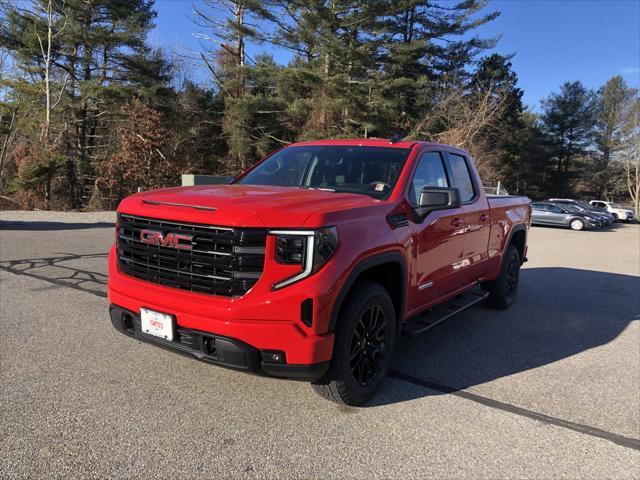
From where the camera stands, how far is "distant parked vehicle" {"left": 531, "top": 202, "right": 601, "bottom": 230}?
2527 cm

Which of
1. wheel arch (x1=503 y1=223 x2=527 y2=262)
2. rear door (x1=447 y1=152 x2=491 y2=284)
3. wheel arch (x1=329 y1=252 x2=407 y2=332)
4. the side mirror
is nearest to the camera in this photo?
wheel arch (x1=329 y1=252 x2=407 y2=332)

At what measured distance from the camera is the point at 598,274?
1009cm

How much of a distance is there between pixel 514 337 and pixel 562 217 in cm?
2345

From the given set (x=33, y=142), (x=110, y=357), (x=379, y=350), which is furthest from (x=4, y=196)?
(x=379, y=350)

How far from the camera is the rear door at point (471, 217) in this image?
4895 mm

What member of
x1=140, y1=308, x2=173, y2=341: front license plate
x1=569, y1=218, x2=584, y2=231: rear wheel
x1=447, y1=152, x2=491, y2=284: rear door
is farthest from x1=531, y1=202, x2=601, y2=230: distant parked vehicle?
x1=140, y1=308, x2=173, y2=341: front license plate

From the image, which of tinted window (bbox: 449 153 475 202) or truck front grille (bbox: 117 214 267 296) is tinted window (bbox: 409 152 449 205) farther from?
truck front grille (bbox: 117 214 267 296)

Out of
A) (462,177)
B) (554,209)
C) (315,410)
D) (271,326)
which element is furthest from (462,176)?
(554,209)

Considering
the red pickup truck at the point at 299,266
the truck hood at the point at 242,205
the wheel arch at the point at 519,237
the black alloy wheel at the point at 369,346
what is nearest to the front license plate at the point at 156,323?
the red pickup truck at the point at 299,266

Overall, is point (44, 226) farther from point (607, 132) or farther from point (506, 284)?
point (607, 132)

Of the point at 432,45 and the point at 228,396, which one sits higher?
the point at 432,45

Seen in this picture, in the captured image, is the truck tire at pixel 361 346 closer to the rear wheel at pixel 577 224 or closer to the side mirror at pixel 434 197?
the side mirror at pixel 434 197

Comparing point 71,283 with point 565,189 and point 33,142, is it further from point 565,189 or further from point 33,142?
point 565,189

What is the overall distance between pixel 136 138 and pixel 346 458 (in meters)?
28.1
